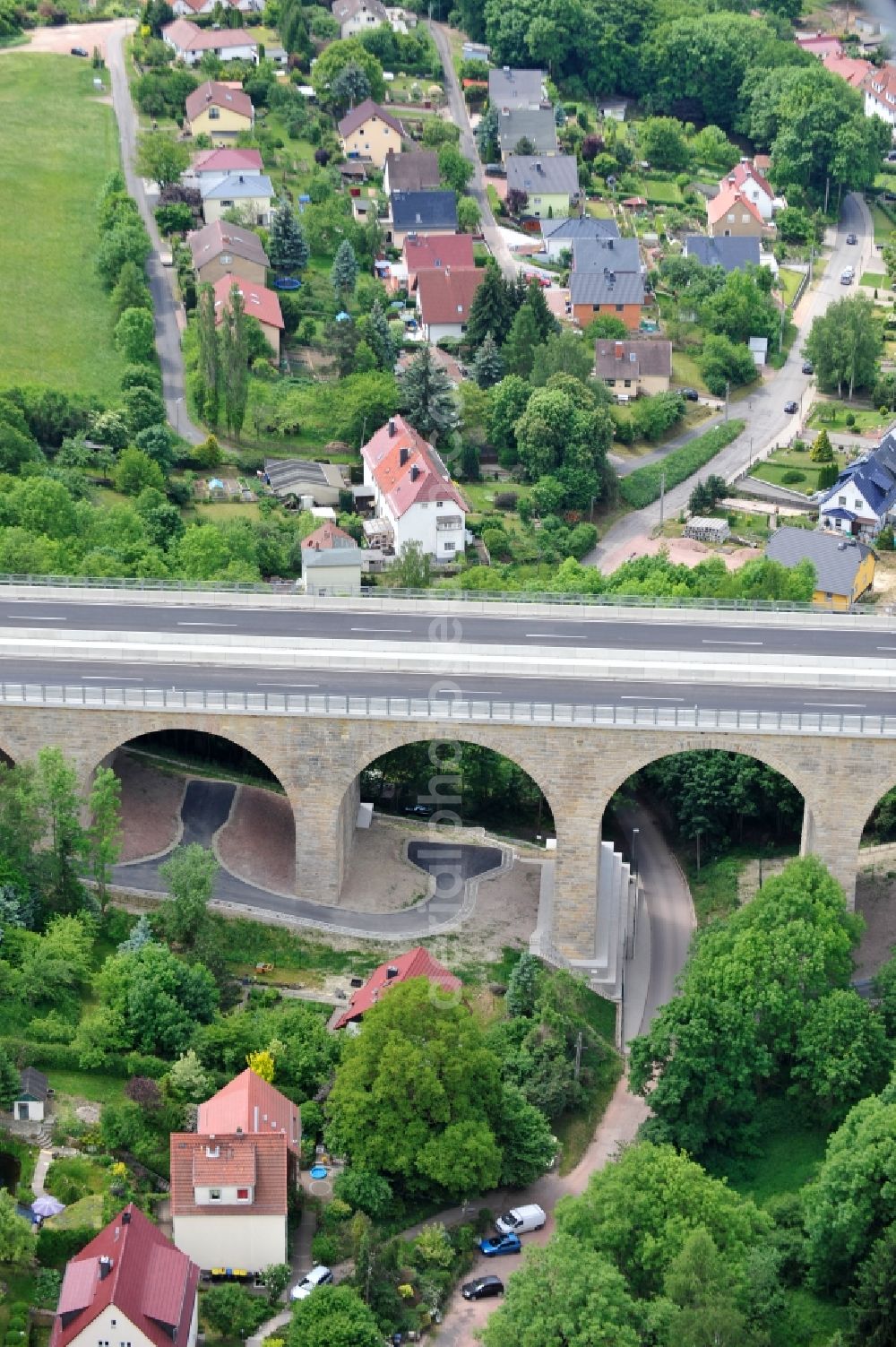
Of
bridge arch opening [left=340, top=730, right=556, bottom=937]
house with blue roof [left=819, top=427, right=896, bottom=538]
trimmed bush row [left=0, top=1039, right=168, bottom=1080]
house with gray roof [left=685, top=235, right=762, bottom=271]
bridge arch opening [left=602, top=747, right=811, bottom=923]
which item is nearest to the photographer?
trimmed bush row [left=0, top=1039, right=168, bottom=1080]

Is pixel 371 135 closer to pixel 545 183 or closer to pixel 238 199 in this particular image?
pixel 545 183

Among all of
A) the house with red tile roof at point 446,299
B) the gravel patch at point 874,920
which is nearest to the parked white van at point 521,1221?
the gravel patch at point 874,920

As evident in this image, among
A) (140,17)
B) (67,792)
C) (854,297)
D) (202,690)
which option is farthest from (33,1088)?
(140,17)

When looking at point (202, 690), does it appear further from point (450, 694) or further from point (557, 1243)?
point (557, 1243)

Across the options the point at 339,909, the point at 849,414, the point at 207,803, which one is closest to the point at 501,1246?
the point at 339,909

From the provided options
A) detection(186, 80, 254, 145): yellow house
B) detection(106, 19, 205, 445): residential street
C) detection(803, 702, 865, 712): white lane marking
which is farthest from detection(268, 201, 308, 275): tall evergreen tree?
detection(803, 702, 865, 712): white lane marking

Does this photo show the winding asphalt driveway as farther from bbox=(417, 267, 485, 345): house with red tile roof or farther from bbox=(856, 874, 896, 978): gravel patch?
bbox=(417, 267, 485, 345): house with red tile roof
